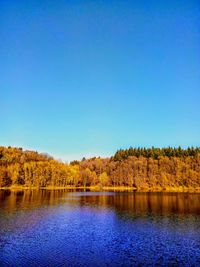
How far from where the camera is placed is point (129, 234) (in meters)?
35.2

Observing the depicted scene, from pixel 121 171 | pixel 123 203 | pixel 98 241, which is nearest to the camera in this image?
pixel 98 241

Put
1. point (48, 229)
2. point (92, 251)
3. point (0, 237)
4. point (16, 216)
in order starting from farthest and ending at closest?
point (16, 216) < point (48, 229) < point (0, 237) < point (92, 251)

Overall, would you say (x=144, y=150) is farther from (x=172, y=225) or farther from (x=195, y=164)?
(x=172, y=225)

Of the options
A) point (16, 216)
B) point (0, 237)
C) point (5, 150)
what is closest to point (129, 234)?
point (0, 237)

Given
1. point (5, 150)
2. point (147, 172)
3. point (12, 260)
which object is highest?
point (5, 150)

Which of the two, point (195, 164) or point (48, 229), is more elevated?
point (195, 164)

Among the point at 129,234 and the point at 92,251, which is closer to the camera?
the point at 92,251

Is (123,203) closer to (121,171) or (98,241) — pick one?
(98,241)

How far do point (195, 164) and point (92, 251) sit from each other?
120 m

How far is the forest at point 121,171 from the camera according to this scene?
134375 mm

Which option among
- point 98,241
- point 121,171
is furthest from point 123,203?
point 121,171

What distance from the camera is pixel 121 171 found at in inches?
5901

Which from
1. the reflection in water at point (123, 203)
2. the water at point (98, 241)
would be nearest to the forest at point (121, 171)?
the reflection in water at point (123, 203)

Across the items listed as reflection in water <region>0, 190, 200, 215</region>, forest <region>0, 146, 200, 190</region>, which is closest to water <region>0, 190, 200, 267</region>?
reflection in water <region>0, 190, 200, 215</region>
